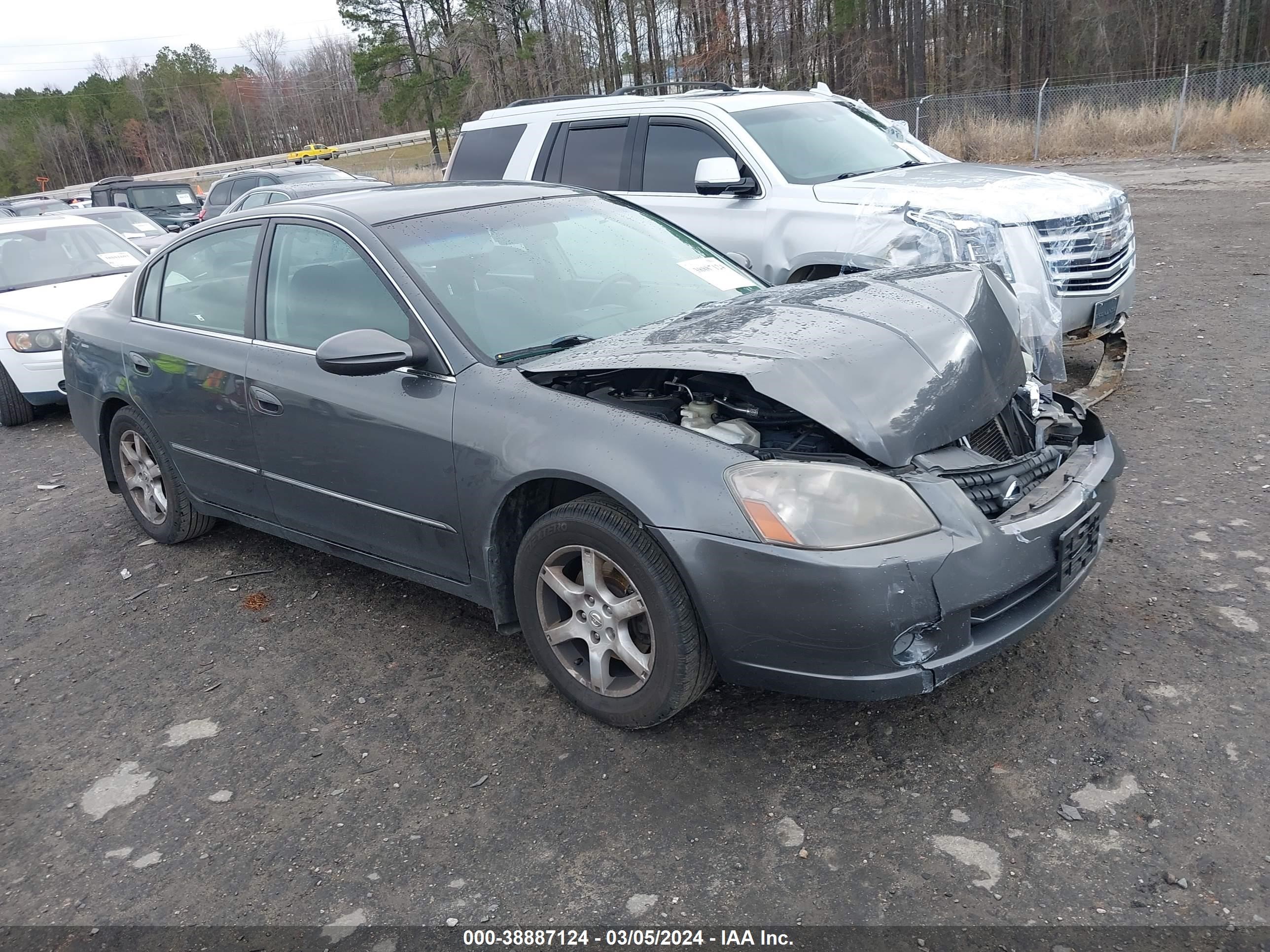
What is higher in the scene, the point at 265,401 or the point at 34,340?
the point at 265,401

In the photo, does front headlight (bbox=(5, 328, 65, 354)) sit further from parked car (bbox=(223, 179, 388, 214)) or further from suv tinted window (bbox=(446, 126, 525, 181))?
parked car (bbox=(223, 179, 388, 214))

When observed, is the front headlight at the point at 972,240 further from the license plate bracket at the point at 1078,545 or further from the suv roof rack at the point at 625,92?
the license plate bracket at the point at 1078,545

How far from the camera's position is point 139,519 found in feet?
16.9

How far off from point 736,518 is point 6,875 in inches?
89.7

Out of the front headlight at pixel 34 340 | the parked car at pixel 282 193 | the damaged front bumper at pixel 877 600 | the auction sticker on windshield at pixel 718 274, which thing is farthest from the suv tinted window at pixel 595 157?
the parked car at pixel 282 193

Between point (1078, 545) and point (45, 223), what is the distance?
968 centimetres

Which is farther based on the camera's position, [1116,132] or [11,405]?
[1116,132]

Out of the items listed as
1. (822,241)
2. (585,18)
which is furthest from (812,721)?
(585,18)

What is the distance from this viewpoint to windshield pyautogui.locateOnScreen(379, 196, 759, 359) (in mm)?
3502

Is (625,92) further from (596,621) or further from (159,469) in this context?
(596,621)

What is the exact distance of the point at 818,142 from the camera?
694 cm

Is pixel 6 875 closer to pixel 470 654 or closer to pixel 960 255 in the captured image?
pixel 470 654

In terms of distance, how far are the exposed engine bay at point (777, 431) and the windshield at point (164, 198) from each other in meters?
22.2

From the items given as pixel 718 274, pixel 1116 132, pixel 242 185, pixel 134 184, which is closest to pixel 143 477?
pixel 718 274
